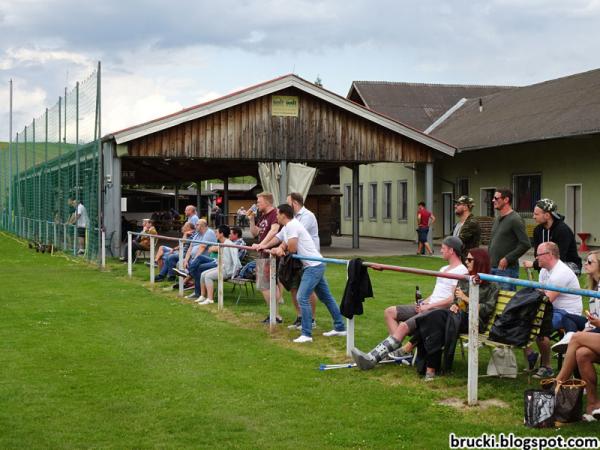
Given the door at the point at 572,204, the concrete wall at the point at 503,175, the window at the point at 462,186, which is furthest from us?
the window at the point at 462,186

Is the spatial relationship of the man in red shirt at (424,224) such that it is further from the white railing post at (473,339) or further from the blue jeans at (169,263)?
the white railing post at (473,339)

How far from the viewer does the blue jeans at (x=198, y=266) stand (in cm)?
1525

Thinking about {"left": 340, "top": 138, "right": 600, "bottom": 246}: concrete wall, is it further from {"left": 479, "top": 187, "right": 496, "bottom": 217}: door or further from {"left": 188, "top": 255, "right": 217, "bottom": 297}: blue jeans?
{"left": 188, "top": 255, "right": 217, "bottom": 297}: blue jeans

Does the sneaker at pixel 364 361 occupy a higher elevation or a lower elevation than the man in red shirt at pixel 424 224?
lower

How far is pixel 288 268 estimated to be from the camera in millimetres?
11367

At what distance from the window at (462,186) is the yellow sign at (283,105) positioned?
33.2ft

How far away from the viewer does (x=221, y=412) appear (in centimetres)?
729

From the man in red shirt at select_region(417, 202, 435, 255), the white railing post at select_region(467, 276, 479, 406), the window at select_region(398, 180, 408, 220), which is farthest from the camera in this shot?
the window at select_region(398, 180, 408, 220)

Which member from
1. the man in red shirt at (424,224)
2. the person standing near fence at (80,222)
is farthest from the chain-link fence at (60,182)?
the man in red shirt at (424,224)

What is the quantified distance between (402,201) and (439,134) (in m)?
4.98

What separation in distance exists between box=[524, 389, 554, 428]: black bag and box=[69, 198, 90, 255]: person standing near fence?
19708 mm

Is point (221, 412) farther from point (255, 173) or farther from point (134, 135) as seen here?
point (255, 173)

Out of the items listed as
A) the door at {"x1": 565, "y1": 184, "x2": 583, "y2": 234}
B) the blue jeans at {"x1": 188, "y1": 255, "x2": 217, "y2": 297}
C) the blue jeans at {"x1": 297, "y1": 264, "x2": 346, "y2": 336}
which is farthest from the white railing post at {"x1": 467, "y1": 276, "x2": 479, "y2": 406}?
the door at {"x1": 565, "y1": 184, "x2": 583, "y2": 234}

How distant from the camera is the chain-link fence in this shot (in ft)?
79.8
